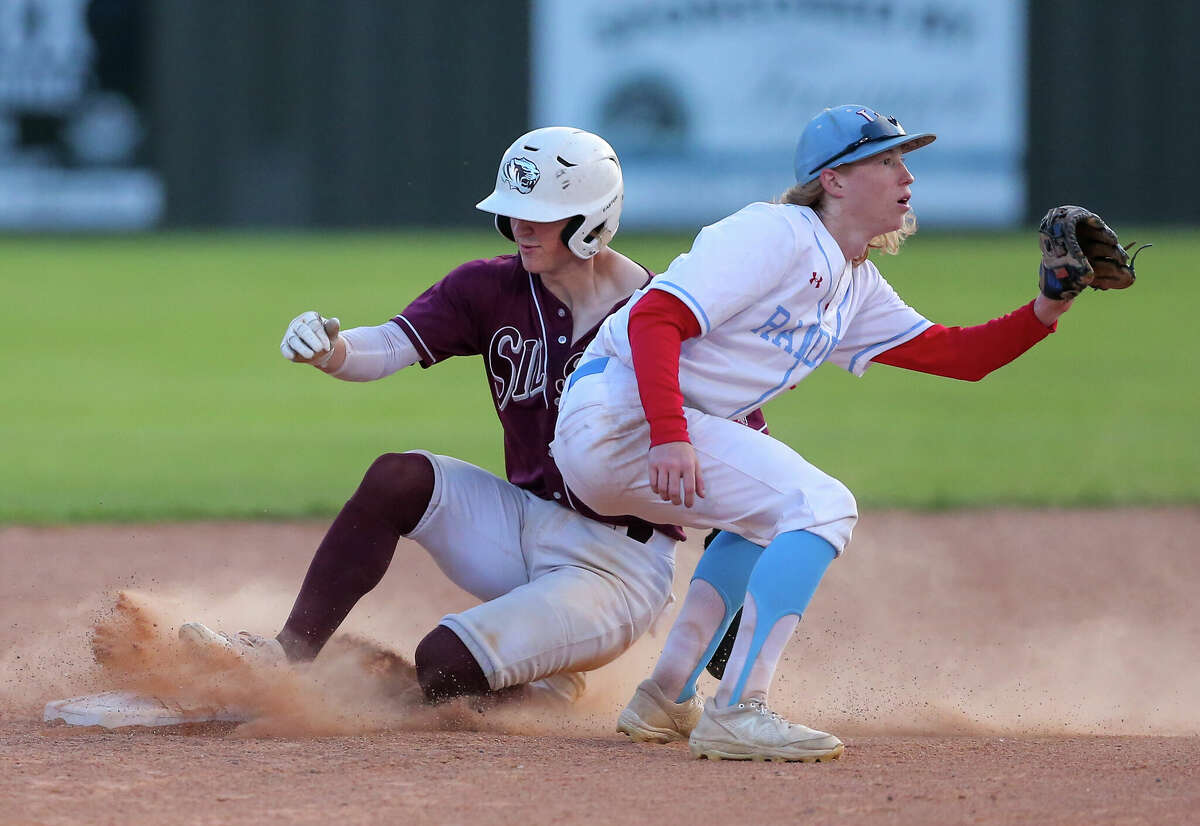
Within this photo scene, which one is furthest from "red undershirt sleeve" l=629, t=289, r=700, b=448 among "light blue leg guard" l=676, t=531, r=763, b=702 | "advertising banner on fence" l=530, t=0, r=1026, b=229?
"advertising banner on fence" l=530, t=0, r=1026, b=229

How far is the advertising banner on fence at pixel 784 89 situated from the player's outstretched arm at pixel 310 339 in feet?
44.4

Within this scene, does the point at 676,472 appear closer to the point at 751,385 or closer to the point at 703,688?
the point at 751,385

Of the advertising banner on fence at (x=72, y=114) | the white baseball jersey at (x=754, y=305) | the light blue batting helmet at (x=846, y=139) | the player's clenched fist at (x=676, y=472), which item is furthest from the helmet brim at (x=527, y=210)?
the advertising banner on fence at (x=72, y=114)

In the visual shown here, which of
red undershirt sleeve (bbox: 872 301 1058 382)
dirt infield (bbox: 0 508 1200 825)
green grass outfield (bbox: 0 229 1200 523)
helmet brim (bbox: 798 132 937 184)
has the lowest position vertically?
green grass outfield (bbox: 0 229 1200 523)

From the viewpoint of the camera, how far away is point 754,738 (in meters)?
3.08

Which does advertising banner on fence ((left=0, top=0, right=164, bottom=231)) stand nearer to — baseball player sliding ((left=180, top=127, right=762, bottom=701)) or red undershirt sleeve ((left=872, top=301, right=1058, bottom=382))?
baseball player sliding ((left=180, top=127, right=762, bottom=701))

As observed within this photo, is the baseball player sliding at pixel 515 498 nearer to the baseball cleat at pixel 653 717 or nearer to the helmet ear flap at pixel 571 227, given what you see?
the helmet ear flap at pixel 571 227

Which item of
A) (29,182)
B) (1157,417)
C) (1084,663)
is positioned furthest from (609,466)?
(29,182)

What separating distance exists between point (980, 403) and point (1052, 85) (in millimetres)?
8181

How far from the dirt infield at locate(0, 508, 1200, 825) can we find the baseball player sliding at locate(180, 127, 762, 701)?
0.18m

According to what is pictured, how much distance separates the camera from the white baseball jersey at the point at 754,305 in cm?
318

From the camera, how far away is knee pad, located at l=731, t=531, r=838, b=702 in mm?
3084

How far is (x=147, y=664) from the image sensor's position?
3562 millimetres

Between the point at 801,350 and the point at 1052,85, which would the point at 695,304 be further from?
the point at 1052,85
